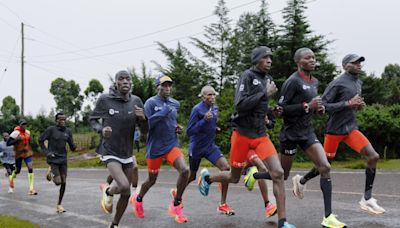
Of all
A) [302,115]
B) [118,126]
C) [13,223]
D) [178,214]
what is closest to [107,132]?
[118,126]

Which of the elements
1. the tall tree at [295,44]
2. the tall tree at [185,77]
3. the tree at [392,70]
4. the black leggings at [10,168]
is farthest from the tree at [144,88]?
the tree at [392,70]

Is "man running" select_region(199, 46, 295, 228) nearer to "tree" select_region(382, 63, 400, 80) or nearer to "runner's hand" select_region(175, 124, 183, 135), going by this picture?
"runner's hand" select_region(175, 124, 183, 135)

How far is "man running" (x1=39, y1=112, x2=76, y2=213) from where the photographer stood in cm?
1015

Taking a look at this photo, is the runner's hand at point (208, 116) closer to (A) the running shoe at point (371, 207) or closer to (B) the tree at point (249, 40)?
(A) the running shoe at point (371, 207)

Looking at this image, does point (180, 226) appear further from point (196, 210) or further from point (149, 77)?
point (149, 77)

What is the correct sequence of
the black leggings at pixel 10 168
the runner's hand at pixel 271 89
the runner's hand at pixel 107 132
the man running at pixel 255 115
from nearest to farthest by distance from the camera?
1. the runner's hand at pixel 271 89
2. the man running at pixel 255 115
3. the runner's hand at pixel 107 132
4. the black leggings at pixel 10 168

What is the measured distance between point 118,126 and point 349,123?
11.2 ft

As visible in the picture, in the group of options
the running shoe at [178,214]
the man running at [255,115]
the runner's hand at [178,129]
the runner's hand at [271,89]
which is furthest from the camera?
the runner's hand at [178,129]

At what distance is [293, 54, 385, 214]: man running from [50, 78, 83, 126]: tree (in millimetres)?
61014

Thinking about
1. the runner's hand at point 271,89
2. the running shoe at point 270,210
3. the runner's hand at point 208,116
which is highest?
the runner's hand at point 271,89

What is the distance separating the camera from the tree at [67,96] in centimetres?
6625

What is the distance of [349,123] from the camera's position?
7.03 metres

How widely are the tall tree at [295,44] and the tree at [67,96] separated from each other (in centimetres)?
4359

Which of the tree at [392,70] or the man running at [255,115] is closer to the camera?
the man running at [255,115]
